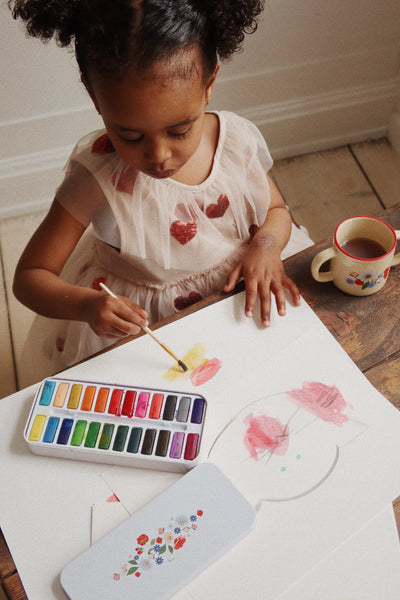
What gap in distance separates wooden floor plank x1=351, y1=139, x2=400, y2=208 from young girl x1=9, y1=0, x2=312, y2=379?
0.56 metres

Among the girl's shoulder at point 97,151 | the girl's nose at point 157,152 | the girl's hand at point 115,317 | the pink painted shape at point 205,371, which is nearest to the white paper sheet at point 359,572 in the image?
the pink painted shape at point 205,371

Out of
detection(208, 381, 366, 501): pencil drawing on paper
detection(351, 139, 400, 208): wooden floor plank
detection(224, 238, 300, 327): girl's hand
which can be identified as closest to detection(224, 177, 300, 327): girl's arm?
detection(224, 238, 300, 327): girl's hand

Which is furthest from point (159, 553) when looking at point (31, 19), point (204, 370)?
point (31, 19)

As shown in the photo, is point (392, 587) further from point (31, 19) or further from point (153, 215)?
point (31, 19)

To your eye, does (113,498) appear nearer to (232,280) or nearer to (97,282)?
(232,280)

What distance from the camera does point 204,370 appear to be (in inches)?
25.1

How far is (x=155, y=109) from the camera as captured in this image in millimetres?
562

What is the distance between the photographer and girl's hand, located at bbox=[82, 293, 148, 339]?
668 mm

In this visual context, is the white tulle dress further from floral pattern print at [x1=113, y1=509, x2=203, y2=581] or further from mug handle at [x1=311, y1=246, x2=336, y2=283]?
floral pattern print at [x1=113, y1=509, x2=203, y2=581]

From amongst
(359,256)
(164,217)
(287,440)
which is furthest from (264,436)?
(164,217)

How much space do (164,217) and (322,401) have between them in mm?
350

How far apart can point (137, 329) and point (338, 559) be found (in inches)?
12.9

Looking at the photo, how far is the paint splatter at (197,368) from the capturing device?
2.07ft

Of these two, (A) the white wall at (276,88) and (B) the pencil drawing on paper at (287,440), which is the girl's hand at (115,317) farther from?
(A) the white wall at (276,88)
